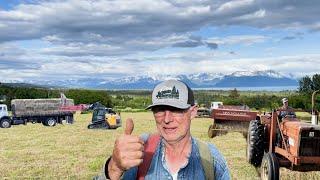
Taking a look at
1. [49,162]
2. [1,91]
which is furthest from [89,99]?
[49,162]

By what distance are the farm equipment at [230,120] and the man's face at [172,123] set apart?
20538 millimetres

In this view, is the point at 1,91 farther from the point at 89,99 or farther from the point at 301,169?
the point at 301,169

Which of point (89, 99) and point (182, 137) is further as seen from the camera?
point (89, 99)

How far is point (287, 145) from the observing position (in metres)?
12.6

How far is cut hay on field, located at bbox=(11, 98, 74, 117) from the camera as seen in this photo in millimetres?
38519

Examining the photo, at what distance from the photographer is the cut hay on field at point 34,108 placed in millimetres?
38519

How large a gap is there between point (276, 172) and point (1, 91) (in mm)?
88341

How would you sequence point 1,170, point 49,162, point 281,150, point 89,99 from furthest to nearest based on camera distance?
point 89,99
point 49,162
point 1,170
point 281,150

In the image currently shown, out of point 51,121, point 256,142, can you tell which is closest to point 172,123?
point 256,142

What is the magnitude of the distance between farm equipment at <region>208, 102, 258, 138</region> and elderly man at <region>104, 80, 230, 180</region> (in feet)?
67.3

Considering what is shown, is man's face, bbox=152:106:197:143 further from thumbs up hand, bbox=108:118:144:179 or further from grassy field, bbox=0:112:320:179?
grassy field, bbox=0:112:320:179

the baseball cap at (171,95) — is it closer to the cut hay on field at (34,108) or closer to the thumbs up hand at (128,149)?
the thumbs up hand at (128,149)

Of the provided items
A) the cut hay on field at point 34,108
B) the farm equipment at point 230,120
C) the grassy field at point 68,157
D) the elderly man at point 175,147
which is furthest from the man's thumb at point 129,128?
the cut hay on field at point 34,108

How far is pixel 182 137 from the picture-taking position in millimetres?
2730
